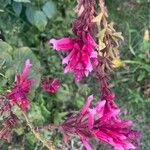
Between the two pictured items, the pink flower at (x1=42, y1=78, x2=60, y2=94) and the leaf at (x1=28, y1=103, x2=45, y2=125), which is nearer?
the pink flower at (x1=42, y1=78, x2=60, y2=94)

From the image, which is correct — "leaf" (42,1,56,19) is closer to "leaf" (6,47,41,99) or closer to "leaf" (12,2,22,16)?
"leaf" (12,2,22,16)

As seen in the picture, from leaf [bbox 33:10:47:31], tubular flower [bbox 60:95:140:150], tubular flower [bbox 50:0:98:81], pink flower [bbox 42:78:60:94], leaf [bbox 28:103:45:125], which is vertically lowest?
leaf [bbox 28:103:45:125]

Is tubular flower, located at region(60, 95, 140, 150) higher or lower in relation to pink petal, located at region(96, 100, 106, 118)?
lower

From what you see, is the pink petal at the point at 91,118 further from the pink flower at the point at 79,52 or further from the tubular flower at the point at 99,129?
the pink flower at the point at 79,52

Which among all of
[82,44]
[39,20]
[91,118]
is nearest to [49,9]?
[39,20]

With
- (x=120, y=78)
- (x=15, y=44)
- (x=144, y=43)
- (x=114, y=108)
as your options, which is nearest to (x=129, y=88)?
(x=120, y=78)

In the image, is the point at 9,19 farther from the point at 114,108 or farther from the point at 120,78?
the point at 114,108

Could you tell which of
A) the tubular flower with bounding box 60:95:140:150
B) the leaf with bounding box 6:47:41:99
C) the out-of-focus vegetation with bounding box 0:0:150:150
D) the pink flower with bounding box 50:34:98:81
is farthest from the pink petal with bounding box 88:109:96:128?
the out-of-focus vegetation with bounding box 0:0:150:150

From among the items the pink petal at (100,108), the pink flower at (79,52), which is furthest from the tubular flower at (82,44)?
the pink petal at (100,108)
